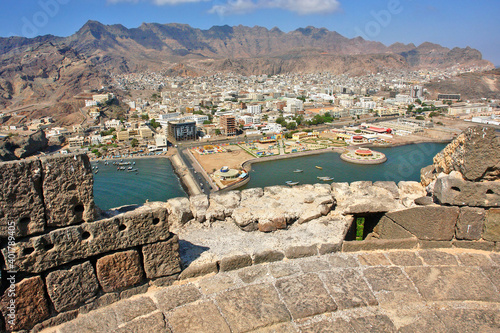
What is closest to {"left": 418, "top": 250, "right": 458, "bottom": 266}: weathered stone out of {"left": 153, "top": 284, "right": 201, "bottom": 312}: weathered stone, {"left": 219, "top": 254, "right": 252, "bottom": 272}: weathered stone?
{"left": 219, "top": 254, "right": 252, "bottom": 272}: weathered stone

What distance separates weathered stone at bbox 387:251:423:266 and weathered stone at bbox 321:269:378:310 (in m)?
0.44

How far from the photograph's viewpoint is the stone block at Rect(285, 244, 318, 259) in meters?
2.95

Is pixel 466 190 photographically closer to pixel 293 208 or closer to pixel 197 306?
pixel 293 208

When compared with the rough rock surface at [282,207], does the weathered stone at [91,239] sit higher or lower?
higher

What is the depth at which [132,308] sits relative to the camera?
2314 mm

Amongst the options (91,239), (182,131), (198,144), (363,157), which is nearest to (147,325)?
(91,239)

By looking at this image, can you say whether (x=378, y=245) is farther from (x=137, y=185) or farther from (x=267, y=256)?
(x=137, y=185)

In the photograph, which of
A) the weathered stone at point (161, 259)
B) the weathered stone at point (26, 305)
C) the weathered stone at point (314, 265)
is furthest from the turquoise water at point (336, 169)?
the weathered stone at point (26, 305)

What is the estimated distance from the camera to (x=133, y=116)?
5322 centimetres

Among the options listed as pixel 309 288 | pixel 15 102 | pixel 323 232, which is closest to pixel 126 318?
pixel 309 288

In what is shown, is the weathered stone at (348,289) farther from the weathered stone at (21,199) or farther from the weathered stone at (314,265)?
the weathered stone at (21,199)

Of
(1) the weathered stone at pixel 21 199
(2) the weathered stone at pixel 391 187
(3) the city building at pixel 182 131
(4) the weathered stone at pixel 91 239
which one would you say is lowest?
(3) the city building at pixel 182 131

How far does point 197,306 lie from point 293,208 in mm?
1694

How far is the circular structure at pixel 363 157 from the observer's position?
91.5ft
